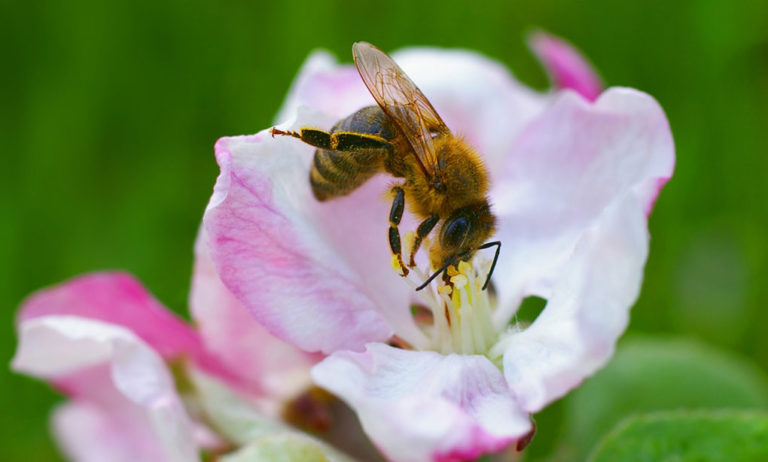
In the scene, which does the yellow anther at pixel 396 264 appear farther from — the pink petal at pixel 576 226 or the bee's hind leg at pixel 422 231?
the pink petal at pixel 576 226

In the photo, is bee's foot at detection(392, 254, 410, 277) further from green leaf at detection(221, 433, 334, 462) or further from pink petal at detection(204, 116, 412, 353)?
green leaf at detection(221, 433, 334, 462)

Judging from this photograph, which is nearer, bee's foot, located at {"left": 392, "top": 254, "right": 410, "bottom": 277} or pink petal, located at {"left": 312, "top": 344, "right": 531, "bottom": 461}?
pink petal, located at {"left": 312, "top": 344, "right": 531, "bottom": 461}

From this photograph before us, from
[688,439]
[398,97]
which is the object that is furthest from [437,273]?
[688,439]

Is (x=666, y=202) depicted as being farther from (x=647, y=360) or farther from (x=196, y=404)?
(x=196, y=404)

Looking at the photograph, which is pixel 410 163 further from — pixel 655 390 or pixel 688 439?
pixel 655 390

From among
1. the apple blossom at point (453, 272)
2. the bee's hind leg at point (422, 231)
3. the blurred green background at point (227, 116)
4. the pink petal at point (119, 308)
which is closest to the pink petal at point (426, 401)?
the apple blossom at point (453, 272)

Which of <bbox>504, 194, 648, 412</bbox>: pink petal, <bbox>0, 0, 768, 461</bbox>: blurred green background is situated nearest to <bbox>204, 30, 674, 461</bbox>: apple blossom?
<bbox>504, 194, 648, 412</bbox>: pink petal
